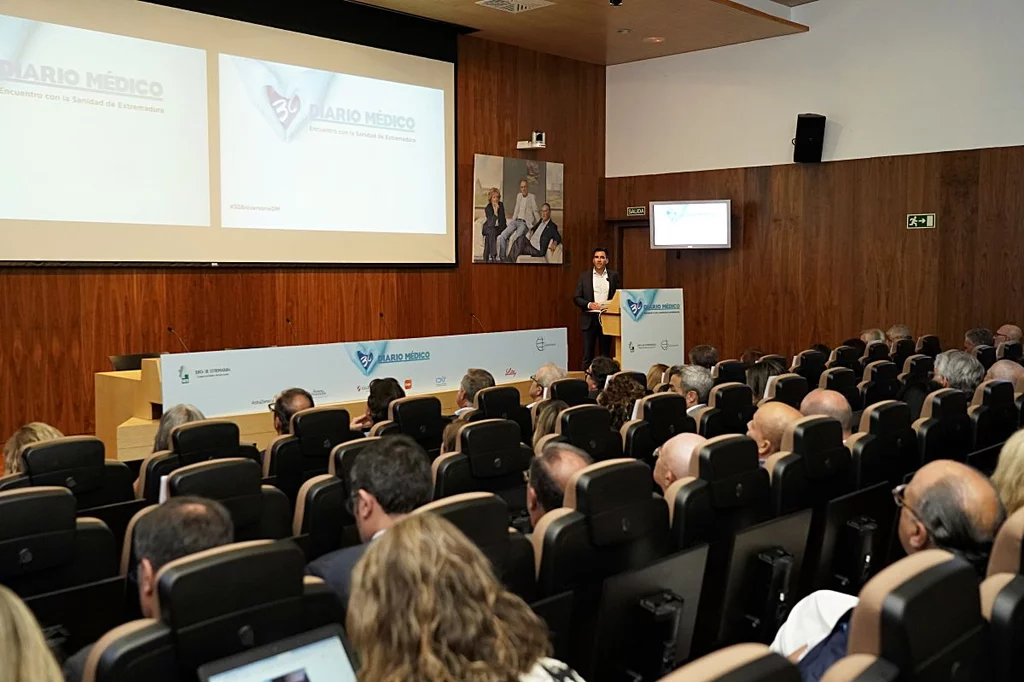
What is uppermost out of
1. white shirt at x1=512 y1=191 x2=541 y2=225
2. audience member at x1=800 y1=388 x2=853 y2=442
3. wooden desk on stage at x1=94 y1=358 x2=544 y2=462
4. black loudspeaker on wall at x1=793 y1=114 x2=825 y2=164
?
black loudspeaker on wall at x1=793 y1=114 x2=825 y2=164

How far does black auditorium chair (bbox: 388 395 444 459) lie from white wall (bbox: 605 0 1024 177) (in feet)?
25.3

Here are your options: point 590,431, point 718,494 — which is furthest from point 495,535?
point 590,431

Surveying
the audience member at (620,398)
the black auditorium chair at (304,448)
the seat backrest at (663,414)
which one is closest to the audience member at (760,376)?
the audience member at (620,398)

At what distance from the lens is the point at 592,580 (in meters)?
2.40

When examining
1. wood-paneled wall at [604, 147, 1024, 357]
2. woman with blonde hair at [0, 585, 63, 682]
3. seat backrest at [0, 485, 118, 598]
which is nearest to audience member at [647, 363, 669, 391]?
seat backrest at [0, 485, 118, 598]

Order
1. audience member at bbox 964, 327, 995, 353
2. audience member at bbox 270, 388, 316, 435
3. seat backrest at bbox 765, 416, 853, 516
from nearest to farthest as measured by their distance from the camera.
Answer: seat backrest at bbox 765, 416, 853, 516
audience member at bbox 270, 388, 316, 435
audience member at bbox 964, 327, 995, 353

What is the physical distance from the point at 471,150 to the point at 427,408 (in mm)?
6538

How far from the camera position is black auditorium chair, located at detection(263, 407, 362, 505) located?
12.7 feet

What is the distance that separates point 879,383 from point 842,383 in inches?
20.0

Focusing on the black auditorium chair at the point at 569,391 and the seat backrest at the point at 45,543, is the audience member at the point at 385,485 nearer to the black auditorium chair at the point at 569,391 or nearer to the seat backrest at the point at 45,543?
the seat backrest at the point at 45,543

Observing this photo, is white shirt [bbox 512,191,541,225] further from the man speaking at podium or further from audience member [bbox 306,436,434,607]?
audience member [bbox 306,436,434,607]

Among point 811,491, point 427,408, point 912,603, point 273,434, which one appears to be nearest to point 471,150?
point 273,434

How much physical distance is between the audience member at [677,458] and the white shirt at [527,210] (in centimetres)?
800

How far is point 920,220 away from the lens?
1019 cm
